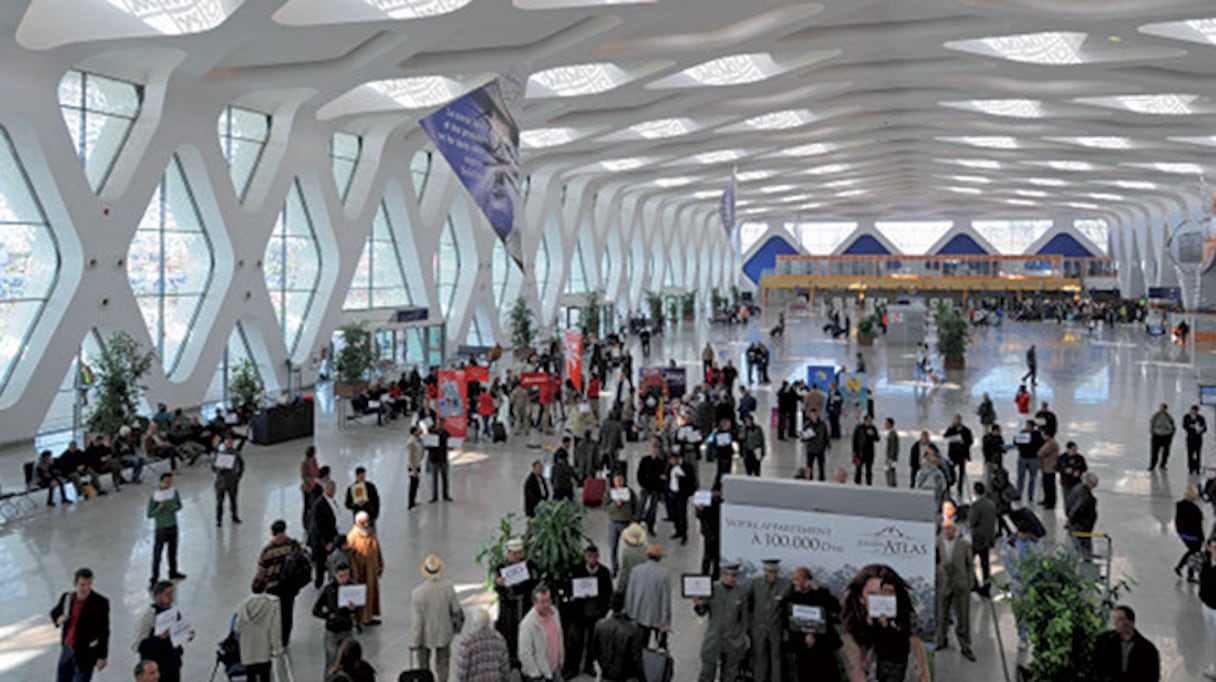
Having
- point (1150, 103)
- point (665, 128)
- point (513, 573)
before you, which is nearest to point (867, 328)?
point (665, 128)

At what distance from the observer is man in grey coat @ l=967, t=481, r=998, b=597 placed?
27.7ft

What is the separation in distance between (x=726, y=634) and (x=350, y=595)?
236cm

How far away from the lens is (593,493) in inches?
459

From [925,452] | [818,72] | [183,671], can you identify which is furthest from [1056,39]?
[183,671]

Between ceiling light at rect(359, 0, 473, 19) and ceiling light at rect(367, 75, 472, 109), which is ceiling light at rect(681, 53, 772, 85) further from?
ceiling light at rect(359, 0, 473, 19)

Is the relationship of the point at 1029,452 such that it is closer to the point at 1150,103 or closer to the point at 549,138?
the point at 549,138

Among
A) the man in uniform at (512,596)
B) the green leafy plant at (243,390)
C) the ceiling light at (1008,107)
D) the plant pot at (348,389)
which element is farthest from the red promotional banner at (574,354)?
the ceiling light at (1008,107)

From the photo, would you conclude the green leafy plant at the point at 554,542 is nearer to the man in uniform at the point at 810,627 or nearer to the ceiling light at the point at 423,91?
the man in uniform at the point at 810,627

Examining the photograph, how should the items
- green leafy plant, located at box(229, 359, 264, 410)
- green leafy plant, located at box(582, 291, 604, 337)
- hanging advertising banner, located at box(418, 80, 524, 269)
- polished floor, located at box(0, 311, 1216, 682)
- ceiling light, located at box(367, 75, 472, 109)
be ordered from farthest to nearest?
1. green leafy plant, located at box(582, 291, 604, 337)
2. ceiling light, located at box(367, 75, 472, 109)
3. green leafy plant, located at box(229, 359, 264, 410)
4. hanging advertising banner, located at box(418, 80, 524, 269)
5. polished floor, located at box(0, 311, 1216, 682)

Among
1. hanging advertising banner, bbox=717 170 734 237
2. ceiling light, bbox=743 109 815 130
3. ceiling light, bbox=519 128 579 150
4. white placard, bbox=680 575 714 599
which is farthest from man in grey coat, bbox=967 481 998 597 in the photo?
ceiling light, bbox=743 109 815 130

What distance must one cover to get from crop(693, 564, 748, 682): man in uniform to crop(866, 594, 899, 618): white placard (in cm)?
80

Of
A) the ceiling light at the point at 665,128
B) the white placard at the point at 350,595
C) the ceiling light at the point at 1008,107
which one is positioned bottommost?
the white placard at the point at 350,595

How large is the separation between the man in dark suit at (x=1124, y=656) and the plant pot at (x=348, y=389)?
16.1 metres

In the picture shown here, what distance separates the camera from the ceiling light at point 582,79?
23922 millimetres
